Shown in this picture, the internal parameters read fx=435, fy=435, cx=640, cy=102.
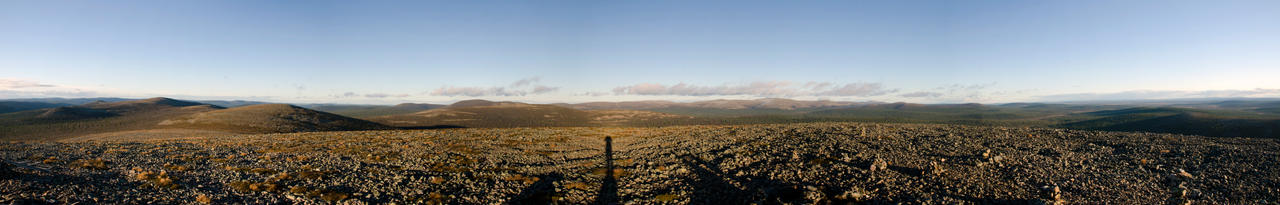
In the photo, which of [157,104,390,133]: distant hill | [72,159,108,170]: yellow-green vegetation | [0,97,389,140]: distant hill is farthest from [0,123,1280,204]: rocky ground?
[0,97,389,140]: distant hill

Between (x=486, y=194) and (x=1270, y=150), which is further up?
(x=1270, y=150)

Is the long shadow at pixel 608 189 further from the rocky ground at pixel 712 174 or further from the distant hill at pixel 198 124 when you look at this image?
the distant hill at pixel 198 124

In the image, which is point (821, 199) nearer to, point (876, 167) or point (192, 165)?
point (876, 167)

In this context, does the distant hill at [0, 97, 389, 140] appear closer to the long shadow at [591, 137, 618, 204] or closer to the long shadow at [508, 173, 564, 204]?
the long shadow at [508, 173, 564, 204]

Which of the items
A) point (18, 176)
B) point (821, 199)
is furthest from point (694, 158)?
point (18, 176)

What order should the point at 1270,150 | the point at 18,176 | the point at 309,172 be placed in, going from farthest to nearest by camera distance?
the point at 1270,150 → the point at 309,172 → the point at 18,176

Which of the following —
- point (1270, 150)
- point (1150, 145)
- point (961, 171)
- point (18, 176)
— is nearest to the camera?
point (18, 176)
